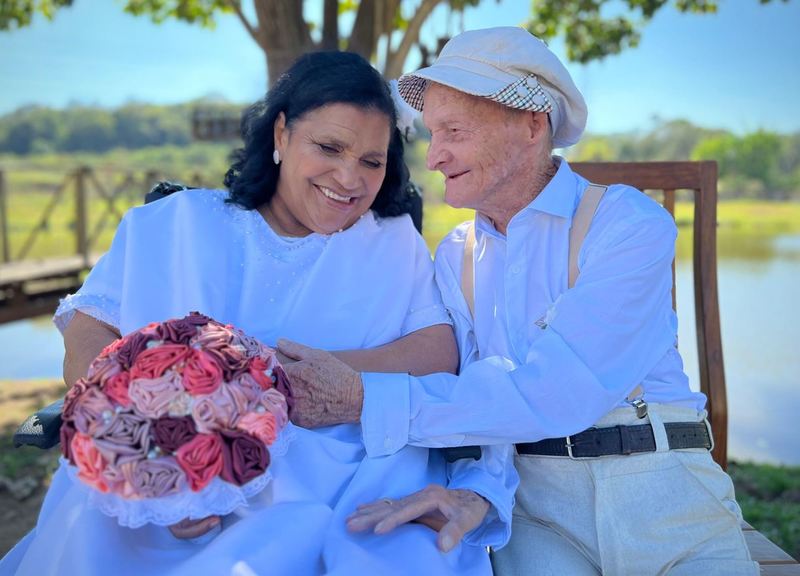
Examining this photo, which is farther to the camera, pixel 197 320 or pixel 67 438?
pixel 197 320

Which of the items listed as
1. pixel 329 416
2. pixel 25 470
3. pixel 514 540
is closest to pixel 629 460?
pixel 514 540

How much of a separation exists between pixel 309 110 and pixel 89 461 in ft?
4.55

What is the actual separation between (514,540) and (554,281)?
73cm

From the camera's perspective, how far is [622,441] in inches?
79.0

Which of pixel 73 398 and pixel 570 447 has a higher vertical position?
pixel 73 398

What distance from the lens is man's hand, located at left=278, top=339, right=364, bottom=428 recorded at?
2.01m

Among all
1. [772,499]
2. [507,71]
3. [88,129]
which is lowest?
[772,499]

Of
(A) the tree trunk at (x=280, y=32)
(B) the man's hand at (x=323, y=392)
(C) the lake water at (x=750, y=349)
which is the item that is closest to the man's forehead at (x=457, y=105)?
(B) the man's hand at (x=323, y=392)

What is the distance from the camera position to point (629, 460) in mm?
2012

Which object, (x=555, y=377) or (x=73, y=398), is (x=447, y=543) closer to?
(x=555, y=377)

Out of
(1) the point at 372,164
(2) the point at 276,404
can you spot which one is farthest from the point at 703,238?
(2) the point at 276,404

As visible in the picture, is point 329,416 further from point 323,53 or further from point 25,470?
point 25,470

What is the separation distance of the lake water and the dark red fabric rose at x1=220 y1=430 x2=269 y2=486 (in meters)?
2.30

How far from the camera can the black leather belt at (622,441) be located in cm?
201
